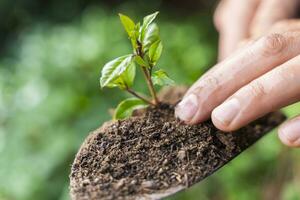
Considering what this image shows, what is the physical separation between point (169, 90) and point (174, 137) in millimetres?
350

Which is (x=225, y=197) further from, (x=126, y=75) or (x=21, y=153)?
(x=126, y=75)

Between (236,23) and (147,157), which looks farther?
(236,23)

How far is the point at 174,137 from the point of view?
1.06 metres

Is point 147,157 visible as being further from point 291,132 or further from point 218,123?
point 291,132

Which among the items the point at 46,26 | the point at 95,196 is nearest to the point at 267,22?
the point at 95,196

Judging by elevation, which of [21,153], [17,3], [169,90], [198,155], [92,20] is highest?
[17,3]

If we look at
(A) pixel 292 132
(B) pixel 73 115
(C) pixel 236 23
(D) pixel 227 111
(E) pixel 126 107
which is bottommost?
(A) pixel 292 132

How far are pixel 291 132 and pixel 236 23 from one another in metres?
0.68

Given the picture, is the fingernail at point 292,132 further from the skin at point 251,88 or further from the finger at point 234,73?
the finger at point 234,73

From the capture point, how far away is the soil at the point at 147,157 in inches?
36.6

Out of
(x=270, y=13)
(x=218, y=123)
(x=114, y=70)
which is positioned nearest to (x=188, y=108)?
(x=218, y=123)

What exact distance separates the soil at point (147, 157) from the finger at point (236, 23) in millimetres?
588

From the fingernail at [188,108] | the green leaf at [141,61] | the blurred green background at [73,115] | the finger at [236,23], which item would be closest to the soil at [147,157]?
the fingernail at [188,108]

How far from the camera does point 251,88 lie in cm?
110
